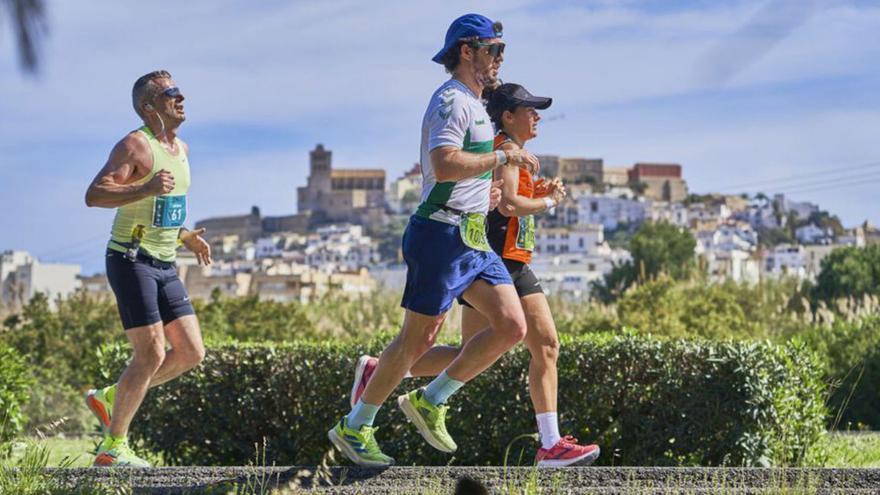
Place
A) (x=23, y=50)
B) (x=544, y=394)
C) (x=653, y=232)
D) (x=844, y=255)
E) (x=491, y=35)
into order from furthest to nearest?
1. (x=653, y=232)
2. (x=844, y=255)
3. (x=544, y=394)
4. (x=491, y=35)
5. (x=23, y=50)

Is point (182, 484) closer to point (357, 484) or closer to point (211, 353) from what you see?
point (357, 484)

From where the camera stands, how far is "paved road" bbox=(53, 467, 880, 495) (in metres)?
6.22

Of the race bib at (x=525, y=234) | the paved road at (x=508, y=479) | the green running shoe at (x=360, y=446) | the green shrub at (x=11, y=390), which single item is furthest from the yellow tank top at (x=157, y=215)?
the green shrub at (x=11, y=390)

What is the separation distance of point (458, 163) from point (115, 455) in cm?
245

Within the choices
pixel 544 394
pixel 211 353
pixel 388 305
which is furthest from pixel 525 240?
pixel 388 305

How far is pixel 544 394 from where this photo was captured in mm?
7297

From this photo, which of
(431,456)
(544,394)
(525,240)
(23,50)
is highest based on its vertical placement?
(23,50)

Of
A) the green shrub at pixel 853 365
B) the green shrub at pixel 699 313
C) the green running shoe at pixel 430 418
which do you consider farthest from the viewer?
the green shrub at pixel 699 313

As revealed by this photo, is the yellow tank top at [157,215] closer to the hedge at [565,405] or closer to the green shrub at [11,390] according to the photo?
the hedge at [565,405]

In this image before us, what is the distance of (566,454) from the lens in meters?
7.12

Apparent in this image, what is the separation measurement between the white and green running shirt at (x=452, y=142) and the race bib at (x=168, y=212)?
5.20 ft

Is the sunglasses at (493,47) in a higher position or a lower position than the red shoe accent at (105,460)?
higher

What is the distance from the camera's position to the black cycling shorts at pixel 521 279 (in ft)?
23.9

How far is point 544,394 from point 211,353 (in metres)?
3.94
